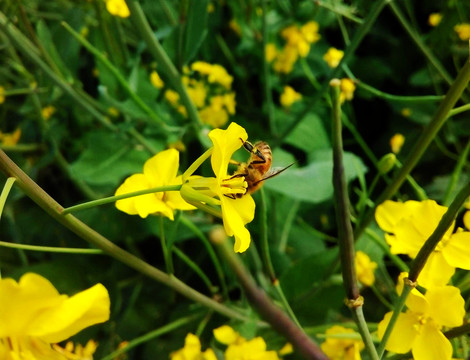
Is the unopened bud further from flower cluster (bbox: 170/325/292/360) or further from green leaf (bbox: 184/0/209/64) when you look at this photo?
green leaf (bbox: 184/0/209/64)

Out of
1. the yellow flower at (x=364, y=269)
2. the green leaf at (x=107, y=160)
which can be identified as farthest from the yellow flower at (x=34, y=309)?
the green leaf at (x=107, y=160)

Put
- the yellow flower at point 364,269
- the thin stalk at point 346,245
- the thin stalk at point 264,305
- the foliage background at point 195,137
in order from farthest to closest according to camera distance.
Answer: the foliage background at point 195,137 → the yellow flower at point 364,269 → the thin stalk at point 346,245 → the thin stalk at point 264,305

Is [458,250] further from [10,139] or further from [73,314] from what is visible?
[10,139]

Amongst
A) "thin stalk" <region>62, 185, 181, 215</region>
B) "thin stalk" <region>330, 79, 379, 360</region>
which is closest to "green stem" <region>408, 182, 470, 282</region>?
"thin stalk" <region>330, 79, 379, 360</region>

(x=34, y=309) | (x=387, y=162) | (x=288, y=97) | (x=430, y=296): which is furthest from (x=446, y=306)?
(x=288, y=97)

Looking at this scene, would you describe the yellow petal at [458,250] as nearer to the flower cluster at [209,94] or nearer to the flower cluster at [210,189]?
the flower cluster at [210,189]

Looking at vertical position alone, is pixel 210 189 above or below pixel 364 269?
above
